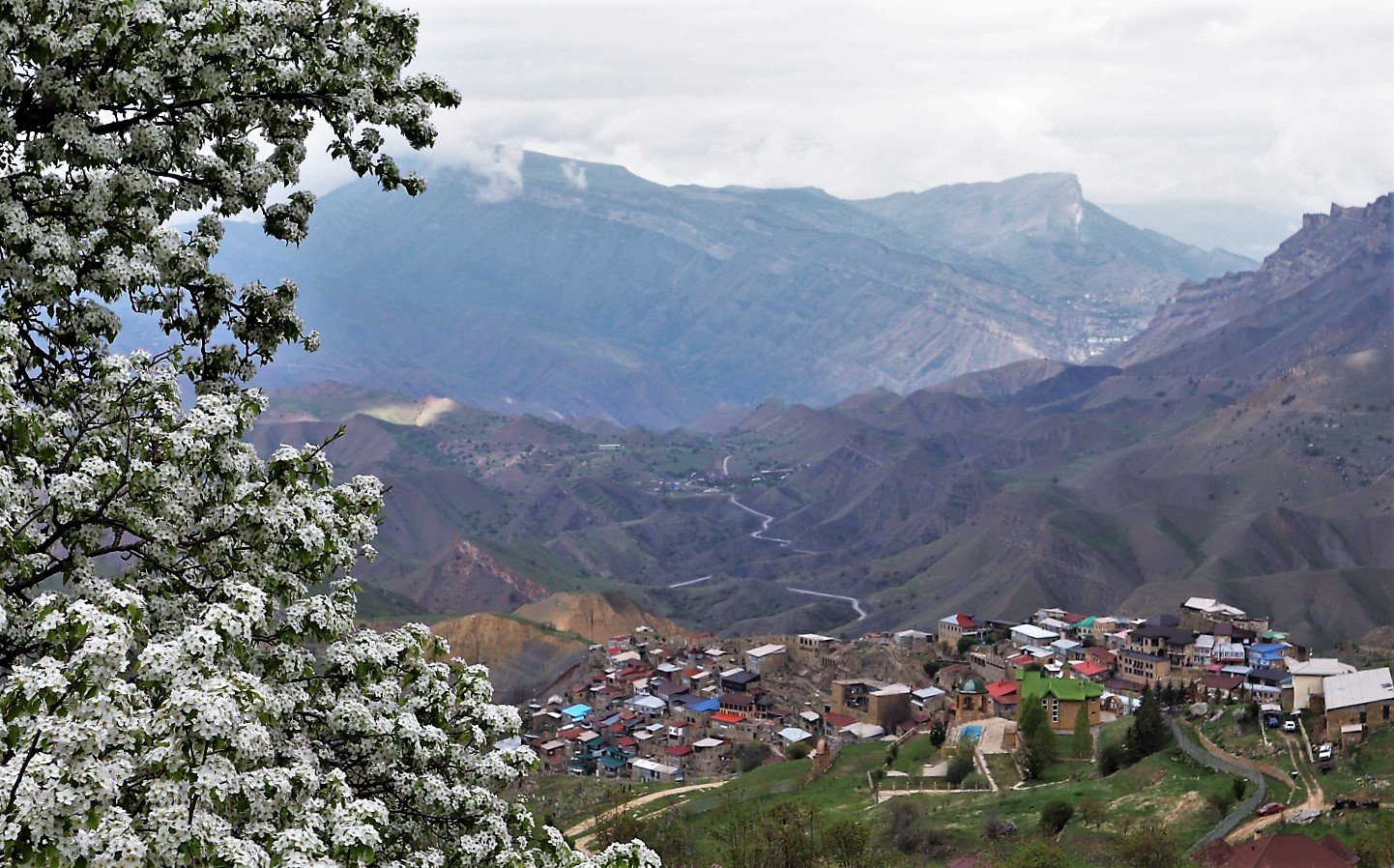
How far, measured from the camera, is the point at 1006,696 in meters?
89.5

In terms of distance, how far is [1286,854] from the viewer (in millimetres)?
48781

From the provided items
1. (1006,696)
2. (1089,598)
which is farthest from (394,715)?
(1089,598)

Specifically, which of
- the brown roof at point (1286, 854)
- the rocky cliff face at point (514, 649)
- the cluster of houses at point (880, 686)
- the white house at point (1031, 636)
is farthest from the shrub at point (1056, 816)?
the rocky cliff face at point (514, 649)

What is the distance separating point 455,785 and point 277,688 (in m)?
2.03

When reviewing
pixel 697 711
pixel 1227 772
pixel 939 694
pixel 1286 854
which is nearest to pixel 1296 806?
pixel 1227 772

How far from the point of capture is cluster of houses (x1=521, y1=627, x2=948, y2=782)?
97375mm

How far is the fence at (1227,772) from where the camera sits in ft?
182

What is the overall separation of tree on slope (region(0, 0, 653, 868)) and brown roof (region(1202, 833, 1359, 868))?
4165cm

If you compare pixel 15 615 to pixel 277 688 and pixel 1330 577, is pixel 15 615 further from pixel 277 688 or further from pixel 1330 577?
pixel 1330 577

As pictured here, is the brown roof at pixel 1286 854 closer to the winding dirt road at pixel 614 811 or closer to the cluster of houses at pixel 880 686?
the cluster of houses at pixel 880 686

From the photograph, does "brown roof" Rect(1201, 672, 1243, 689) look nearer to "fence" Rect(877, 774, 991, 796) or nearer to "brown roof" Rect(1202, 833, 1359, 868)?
"fence" Rect(877, 774, 991, 796)

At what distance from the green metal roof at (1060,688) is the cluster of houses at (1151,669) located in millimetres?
79

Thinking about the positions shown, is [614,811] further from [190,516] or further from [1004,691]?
[190,516]

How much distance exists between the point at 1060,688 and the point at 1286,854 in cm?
3512
